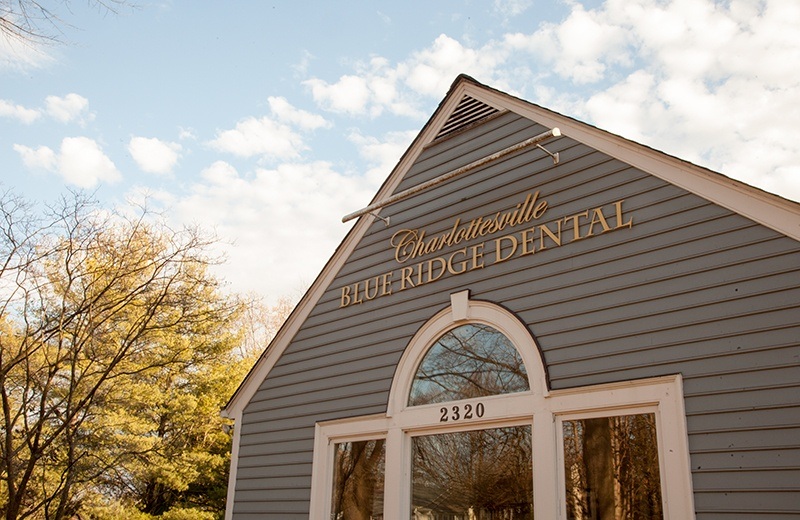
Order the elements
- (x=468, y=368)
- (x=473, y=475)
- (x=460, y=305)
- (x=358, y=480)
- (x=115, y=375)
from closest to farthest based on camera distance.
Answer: (x=473, y=475)
(x=468, y=368)
(x=460, y=305)
(x=358, y=480)
(x=115, y=375)

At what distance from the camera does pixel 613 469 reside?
217 inches

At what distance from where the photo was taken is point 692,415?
203 inches

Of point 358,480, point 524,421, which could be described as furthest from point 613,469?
point 358,480

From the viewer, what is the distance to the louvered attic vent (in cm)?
798

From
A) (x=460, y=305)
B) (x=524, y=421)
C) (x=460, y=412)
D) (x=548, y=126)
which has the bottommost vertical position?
(x=524, y=421)

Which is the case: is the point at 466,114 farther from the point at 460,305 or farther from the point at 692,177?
the point at 692,177

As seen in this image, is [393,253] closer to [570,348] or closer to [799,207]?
[570,348]

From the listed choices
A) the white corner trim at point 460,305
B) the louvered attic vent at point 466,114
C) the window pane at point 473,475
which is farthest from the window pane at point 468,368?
the louvered attic vent at point 466,114

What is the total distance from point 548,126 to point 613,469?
Result: 3508mm

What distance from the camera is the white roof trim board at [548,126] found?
17.3ft

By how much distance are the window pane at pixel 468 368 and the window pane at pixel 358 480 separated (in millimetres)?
795

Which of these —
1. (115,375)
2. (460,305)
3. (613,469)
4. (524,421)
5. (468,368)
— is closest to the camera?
(613,469)

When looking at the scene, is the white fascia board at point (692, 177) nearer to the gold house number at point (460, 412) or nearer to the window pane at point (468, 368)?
the window pane at point (468, 368)

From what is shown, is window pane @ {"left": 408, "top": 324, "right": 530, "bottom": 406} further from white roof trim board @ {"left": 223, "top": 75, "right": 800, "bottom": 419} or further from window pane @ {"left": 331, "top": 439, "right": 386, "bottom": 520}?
white roof trim board @ {"left": 223, "top": 75, "right": 800, "bottom": 419}
